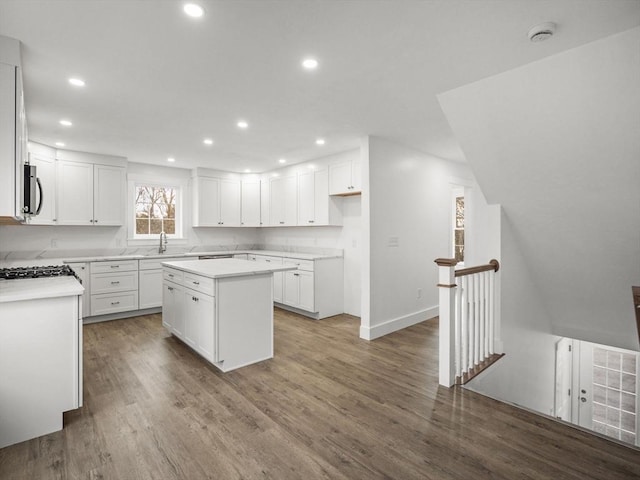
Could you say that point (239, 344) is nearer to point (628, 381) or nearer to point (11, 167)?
point (11, 167)

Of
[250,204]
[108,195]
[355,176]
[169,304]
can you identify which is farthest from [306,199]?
[108,195]

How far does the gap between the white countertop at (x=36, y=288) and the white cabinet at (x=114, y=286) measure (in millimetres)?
2219

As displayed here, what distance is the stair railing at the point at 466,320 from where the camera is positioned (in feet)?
9.34

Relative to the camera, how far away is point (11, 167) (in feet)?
7.02

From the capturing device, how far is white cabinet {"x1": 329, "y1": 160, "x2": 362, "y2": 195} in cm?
Result: 471

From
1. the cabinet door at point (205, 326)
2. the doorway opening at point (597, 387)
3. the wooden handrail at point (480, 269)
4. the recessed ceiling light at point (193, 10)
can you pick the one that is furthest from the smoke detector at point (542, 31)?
the doorway opening at point (597, 387)

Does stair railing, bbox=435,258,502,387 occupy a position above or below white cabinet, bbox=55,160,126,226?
below

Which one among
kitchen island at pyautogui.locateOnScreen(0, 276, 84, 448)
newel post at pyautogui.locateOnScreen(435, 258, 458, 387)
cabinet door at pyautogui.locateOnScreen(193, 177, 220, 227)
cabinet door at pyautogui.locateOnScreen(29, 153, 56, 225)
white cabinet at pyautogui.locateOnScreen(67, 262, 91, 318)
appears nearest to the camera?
kitchen island at pyautogui.locateOnScreen(0, 276, 84, 448)

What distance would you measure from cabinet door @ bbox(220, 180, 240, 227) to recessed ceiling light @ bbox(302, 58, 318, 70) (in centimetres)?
432

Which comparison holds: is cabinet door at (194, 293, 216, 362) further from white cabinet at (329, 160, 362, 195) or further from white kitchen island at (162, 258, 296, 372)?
white cabinet at (329, 160, 362, 195)

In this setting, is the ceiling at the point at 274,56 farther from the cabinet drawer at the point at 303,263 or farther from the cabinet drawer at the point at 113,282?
the cabinet drawer at the point at 113,282

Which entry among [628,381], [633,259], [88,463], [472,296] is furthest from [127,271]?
[628,381]

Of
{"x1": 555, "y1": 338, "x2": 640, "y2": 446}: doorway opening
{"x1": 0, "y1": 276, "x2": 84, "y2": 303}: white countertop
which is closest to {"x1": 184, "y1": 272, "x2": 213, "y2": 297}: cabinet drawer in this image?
{"x1": 0, "y1": 276, "x2": 84, "y2": 303}: white countertop

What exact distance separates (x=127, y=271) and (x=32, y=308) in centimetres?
312
